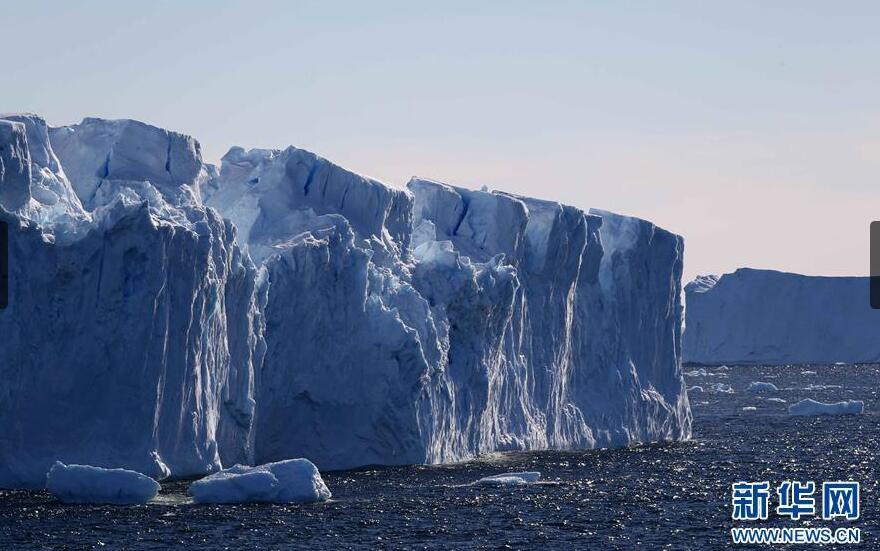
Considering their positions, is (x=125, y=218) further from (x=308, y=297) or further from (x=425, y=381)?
(x=425, y=381)

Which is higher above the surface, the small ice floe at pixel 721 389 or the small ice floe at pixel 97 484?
the small ice floe at pixel 721 389

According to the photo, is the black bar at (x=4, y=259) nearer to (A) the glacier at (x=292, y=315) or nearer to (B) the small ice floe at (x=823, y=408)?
(A) the glacier at (x=292, y=315)

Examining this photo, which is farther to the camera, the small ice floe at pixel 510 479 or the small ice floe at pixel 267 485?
the small ice floe at pixel 510 479

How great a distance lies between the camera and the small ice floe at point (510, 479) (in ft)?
75.6

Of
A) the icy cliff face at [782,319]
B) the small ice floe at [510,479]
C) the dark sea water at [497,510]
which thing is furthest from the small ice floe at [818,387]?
the small ice floe at [510,479]

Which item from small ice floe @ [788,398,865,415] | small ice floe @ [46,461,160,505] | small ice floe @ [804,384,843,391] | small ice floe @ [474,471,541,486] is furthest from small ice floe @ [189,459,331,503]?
small ice floe @ [804,384,843,391]

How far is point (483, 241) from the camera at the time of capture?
29.3 meters

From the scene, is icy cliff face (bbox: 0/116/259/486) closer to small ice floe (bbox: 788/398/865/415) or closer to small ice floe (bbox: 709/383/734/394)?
small ice floe (bbox: 788/398/865/415)

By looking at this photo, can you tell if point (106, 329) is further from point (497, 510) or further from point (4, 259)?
point (497, 510)

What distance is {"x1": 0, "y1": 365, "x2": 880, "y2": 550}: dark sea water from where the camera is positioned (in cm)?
1742

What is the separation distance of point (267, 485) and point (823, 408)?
1063 inches

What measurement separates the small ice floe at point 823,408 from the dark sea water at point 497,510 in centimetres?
1111

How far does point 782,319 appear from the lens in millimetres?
70750

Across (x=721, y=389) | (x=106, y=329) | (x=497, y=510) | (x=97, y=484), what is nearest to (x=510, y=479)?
(x=497, y=510)
